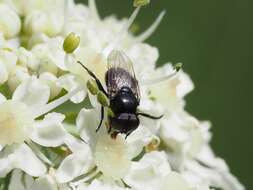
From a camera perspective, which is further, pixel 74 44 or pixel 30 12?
pixel 30 12

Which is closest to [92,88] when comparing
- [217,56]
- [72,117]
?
[72,117]

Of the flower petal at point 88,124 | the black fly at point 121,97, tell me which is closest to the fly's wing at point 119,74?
the black fly at point 121,97

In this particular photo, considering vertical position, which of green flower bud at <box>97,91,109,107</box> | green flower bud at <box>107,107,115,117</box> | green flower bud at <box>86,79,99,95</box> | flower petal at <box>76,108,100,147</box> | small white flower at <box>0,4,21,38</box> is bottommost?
flower petal at <box>76,108,100,147</box>

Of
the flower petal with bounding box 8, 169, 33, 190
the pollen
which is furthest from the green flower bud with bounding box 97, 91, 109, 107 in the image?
the flower petal with bounding box 8, 169, 33, 190

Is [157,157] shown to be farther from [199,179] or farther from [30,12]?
[30,12]

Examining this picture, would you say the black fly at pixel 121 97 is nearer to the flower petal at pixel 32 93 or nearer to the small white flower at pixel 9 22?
the flower petal at pixel 32 93

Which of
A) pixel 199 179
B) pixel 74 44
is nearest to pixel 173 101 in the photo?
pixel 199 179

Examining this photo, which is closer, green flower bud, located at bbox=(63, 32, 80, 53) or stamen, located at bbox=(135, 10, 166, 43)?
green flower bud, located at bbox=(63, 32, 80, 53)

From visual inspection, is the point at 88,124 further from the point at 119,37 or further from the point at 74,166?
the point at 119,37

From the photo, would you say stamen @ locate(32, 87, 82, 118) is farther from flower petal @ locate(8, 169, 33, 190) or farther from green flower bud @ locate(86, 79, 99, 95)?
flower petal @ locate(8, 169, 33, 190)
